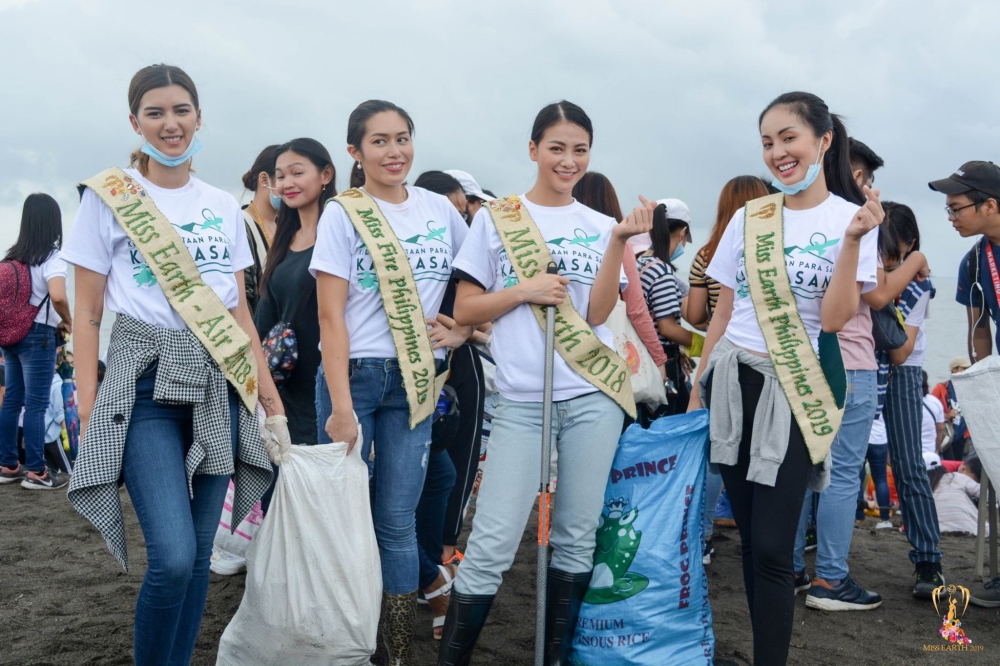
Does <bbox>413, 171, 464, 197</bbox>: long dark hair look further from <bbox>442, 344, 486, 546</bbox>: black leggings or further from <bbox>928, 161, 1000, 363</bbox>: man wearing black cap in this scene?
<bbox>928, 161, 1000, 363</bbox>: man wearing black cap

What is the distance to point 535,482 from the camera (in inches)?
118

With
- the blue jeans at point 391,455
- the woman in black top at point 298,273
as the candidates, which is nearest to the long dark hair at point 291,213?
the woman in black top at point 298,273

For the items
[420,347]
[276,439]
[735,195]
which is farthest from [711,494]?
[276,439]

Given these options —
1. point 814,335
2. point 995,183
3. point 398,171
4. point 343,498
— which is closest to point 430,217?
point 398,171

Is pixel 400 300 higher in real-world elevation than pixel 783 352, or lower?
higher

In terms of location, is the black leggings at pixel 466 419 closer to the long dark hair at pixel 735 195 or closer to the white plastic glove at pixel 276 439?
the white plastic glove at pixel 276 439

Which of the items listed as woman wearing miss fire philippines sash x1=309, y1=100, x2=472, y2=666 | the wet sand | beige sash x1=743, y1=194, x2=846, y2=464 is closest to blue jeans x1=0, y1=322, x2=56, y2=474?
the wet sand

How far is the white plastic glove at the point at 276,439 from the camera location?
291 centimetres

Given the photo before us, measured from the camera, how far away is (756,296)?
3004 millimetres

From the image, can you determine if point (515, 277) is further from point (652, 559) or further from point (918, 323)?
point (918, 323)

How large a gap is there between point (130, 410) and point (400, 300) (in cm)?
93

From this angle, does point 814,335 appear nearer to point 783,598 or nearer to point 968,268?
point 783,598

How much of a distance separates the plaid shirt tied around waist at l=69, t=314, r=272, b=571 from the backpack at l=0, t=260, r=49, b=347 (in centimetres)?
437

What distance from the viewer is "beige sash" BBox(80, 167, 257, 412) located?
2611 mm
